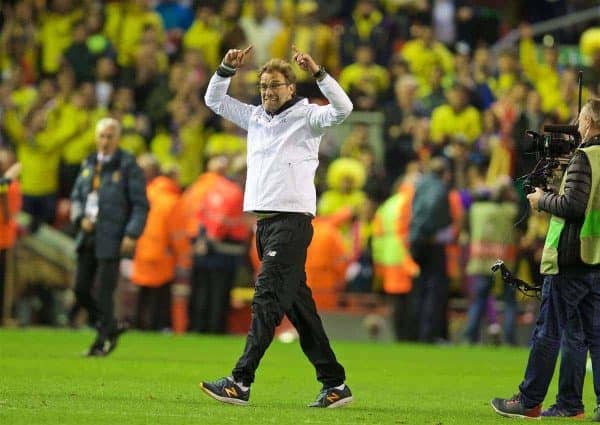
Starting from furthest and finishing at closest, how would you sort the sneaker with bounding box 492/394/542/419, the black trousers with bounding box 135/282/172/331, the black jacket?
1. the black trousers with bounding box 135/282/172/331
2. the sneaker with bounding box 492/394/542/419
3. the black jacket

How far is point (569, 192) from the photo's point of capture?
11.3 metres

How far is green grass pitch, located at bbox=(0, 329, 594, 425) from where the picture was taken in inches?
438

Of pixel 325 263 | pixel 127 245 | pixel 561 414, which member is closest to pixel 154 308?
pixel 325 263

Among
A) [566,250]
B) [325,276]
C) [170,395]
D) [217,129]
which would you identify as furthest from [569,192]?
[217,129]

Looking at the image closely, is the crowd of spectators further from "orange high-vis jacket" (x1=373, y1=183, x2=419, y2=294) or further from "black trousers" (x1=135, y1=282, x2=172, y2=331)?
"black trousers" (x1=135, y1=282, x2=172, y2=331)

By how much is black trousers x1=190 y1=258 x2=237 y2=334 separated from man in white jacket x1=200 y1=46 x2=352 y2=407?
11325 millimetres

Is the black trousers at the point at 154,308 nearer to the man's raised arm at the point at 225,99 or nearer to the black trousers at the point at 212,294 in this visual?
the black trousers at the point at 212,294

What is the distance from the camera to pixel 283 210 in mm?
11844

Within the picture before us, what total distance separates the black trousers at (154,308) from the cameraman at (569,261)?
1276 cm

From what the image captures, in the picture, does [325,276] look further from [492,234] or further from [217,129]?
[217,129]

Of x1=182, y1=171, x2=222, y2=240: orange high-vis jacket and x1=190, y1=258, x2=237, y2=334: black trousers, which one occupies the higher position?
x1=182, y1=171, x2=222, y2=240: orange high-vis jacket

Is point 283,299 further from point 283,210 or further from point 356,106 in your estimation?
point 356,106

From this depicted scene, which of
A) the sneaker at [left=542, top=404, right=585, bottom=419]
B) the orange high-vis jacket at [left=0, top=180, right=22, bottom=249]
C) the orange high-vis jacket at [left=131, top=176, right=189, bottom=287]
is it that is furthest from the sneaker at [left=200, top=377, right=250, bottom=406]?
the orange high-vis jacket at [left=131, top=176, right=189, bottom=287]

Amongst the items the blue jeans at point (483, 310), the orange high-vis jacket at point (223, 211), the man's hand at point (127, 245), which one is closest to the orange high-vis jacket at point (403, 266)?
the blue jeans at point (483, 310)
